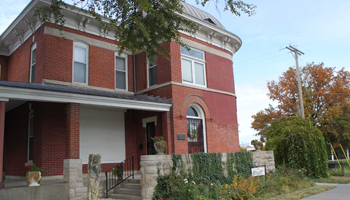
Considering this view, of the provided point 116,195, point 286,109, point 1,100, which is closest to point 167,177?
point 116,195

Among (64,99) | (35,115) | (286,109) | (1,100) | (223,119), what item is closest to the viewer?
(1,100)

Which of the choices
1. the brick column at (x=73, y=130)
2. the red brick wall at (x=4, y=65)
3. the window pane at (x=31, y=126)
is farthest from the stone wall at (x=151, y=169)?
the red brick wall at (x=4, y=65)

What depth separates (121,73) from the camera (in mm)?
15742

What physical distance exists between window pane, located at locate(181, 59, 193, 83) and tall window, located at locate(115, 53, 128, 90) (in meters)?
3.22

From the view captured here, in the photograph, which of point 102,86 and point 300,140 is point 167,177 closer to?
point 102,86

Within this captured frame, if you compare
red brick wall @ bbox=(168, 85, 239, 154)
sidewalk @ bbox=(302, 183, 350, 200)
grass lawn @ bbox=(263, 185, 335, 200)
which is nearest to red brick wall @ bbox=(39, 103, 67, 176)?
red brick wall @ bbox=(168, 85, 239, 154)

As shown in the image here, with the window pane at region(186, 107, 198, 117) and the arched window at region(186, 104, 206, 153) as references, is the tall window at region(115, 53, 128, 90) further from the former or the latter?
the arched window at region(186, 104, 206, 153)

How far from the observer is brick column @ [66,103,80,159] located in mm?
10336

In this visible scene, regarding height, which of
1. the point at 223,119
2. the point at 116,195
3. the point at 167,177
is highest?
the point at 223,119

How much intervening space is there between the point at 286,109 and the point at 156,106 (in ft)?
60.0

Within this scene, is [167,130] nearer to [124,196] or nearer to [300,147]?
[124,196]

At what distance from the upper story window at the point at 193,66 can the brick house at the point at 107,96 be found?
6 centimetres

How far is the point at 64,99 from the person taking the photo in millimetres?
10117

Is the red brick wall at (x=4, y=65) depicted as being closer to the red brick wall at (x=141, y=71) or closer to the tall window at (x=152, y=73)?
the red brick wall at (x=141, y=71)
